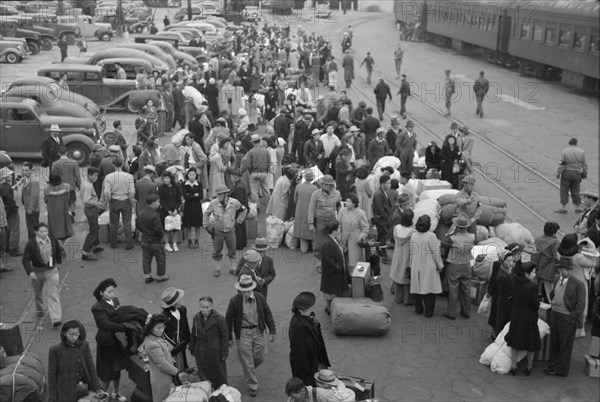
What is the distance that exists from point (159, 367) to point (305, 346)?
1662 millimetres

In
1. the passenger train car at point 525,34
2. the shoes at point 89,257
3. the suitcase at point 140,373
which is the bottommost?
the shoes at point 89,257

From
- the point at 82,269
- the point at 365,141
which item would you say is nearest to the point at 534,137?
the point at 365,141

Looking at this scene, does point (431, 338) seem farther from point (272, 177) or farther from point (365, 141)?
point (365, 141)

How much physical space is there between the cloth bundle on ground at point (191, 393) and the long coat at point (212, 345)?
0.60m

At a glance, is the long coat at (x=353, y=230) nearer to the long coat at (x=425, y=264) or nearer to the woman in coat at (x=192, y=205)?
the long coat at (x=425, y=264)

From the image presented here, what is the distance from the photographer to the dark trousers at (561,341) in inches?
365

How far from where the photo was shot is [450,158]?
52.7 feet

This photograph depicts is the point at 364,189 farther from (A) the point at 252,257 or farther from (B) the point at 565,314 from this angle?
(B) the point at 565,314

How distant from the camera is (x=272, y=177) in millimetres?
15914

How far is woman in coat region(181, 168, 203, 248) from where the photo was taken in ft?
44.8

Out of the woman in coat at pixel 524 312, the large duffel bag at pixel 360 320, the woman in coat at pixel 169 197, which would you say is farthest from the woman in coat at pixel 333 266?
the woman in coat at pixel 169 197

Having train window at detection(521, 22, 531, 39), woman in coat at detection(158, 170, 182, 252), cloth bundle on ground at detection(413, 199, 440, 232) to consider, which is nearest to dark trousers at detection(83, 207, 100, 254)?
woman in coat at detection(158, 170, 182, 252)

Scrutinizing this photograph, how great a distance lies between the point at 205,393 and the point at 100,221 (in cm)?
737

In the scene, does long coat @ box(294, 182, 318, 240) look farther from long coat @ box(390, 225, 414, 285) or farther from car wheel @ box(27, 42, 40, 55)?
car wheel @ box(27, 42, 40, 55)
